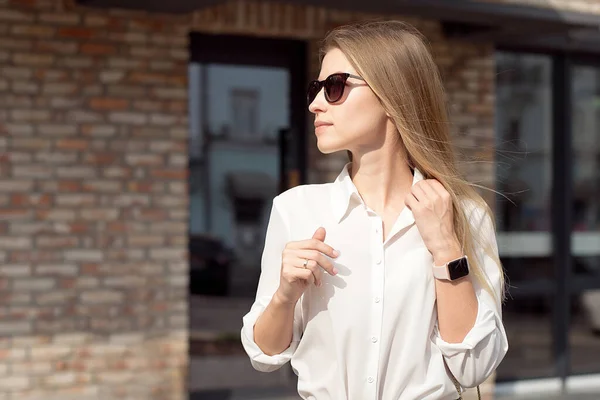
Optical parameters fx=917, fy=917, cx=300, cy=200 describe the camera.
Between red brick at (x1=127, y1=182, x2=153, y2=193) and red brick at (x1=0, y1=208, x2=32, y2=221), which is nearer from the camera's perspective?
red brick at (x1=0, y1=208, x2=32, y2=221)

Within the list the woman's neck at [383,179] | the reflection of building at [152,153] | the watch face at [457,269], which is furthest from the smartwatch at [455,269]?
the reflection of building at [152,153]

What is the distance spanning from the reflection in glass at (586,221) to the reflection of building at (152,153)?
124 centimetres

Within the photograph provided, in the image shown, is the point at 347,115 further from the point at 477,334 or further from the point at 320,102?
the point at 477,334

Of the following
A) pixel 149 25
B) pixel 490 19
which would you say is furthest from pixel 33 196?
pixel 490 19

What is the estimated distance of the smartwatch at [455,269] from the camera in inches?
76.0

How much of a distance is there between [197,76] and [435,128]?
189 inches

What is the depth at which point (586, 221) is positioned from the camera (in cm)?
855

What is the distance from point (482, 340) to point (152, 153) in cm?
442

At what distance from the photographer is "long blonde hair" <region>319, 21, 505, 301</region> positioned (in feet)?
6.56

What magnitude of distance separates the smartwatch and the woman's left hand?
13 mm

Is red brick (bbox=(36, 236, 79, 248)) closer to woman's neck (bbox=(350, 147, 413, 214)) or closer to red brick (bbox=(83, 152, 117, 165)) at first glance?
red brick (bbox=(83, 152, 117, 165))

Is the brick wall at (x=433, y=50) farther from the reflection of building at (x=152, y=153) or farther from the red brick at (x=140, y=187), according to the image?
the red brick at (x=140, y=187)

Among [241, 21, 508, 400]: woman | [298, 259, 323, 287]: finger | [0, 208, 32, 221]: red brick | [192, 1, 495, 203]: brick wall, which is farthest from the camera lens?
[192, 1, 495, 203]: brick wall

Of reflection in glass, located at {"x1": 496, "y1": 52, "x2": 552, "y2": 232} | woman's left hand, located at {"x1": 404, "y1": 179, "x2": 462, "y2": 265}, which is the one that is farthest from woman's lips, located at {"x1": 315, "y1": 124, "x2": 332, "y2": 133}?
reflection in glass, located at {"x1": 496, "y1": 52, "x2": 552, "y2": 232}
